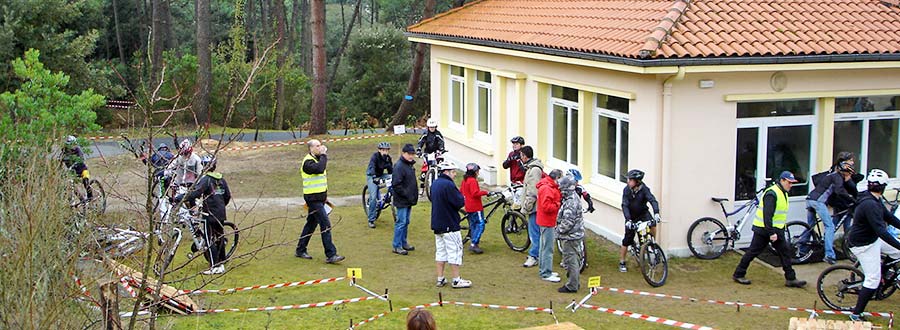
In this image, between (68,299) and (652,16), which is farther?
(652,16)

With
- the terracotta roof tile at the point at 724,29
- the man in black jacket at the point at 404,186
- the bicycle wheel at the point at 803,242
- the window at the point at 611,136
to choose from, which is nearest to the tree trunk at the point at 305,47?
the terracotta roof tile at the point at 724,29

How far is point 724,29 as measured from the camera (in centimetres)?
1505

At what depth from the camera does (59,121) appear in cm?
1315

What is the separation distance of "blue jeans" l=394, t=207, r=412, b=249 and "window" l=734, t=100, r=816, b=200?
15.4 ft

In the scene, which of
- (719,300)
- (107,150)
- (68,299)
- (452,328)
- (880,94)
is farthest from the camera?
A: (107,150)

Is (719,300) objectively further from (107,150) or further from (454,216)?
(107,150)

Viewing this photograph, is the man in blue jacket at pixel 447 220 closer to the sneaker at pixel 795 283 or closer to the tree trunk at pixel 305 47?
the sneaker at pixel 795 283

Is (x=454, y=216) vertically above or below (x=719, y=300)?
above

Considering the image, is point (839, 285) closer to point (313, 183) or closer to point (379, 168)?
point (313, 183)

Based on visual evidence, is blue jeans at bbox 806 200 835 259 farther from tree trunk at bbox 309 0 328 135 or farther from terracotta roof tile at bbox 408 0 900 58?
tree trunk at bbox 309 0 328 135

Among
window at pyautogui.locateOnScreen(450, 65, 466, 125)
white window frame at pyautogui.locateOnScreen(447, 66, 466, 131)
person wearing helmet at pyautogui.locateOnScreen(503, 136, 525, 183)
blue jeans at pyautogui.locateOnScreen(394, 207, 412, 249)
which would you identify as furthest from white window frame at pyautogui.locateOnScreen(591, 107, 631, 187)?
window at pyautogui.locateOnScreen(450, 65, 466, 125)

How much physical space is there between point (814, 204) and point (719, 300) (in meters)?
2.78

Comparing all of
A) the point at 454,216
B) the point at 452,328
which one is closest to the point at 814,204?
the point at 454,216

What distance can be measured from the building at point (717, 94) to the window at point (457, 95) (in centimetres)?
585
